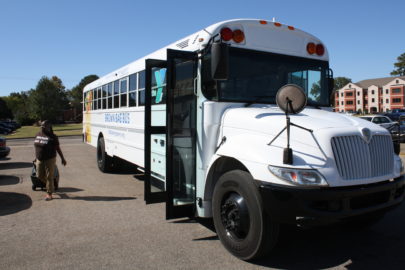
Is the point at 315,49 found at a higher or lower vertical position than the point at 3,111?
lower

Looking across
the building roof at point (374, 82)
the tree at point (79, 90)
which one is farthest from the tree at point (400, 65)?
the tree at point (79, 90)

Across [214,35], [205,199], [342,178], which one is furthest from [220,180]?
[214,35]

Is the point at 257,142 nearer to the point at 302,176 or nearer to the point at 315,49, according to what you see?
the point at 302,176

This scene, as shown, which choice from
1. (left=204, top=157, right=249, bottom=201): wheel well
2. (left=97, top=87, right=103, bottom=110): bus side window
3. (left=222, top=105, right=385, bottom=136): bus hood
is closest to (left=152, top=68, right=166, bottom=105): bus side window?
(left=222, top=105, right=385, bottom=136): bus hood

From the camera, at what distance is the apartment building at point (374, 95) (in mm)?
78312

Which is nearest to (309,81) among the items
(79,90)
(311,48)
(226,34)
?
(311,48)

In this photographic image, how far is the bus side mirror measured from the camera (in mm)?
3742

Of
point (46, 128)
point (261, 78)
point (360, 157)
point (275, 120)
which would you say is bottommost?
point (360, 157)

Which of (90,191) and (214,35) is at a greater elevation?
(214,35)

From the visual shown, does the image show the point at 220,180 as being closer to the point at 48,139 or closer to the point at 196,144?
the point at 196,144

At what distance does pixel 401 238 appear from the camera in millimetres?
4277

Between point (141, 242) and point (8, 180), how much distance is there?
19.6 ft

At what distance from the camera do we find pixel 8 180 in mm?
8547

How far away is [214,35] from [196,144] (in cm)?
135
